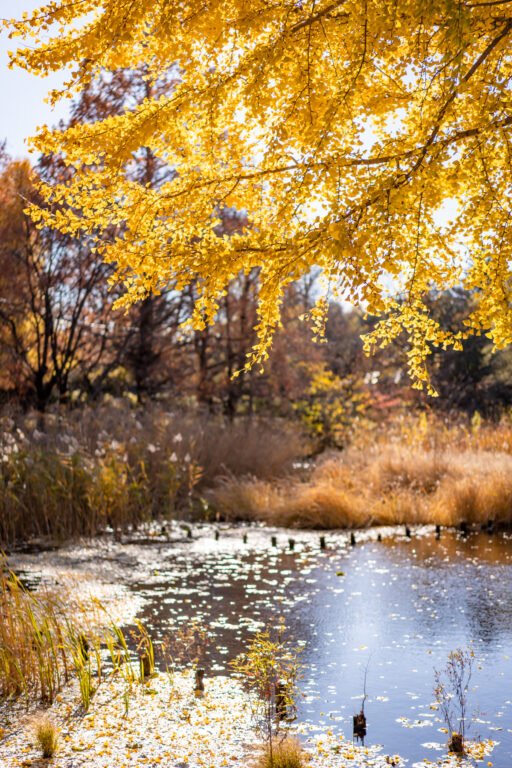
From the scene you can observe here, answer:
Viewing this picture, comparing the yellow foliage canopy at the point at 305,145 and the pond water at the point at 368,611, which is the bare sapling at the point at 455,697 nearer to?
the pond water at the point at 368,611

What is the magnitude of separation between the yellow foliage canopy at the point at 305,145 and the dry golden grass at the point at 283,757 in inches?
100

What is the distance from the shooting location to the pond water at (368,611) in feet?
15.5

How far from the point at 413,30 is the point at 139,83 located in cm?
1017

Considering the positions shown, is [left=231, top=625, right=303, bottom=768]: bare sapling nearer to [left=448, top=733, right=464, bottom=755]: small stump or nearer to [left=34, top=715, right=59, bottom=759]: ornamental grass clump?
[left=448, top=733, right=464, bottom=755]: small stump

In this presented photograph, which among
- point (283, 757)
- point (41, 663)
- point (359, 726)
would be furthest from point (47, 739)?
point (359, 726)

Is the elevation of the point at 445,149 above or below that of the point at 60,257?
below

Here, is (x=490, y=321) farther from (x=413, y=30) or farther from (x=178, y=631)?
(x=178, y=631)

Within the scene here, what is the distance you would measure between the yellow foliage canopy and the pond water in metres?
2.11

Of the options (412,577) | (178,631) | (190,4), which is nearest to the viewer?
(190,4)

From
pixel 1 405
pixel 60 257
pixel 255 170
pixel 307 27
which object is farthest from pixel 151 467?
pixel 307 27

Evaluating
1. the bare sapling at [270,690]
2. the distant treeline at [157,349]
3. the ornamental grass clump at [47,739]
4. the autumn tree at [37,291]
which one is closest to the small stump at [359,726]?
the bare sapling at [270,690]

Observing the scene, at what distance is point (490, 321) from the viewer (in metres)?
5.65

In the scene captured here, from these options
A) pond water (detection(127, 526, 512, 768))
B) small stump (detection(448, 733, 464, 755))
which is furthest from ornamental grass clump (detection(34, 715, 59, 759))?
small stump (detection(448, 733, 464, 755))

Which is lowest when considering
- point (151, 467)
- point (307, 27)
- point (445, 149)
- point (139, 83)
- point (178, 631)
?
point (178, 631)
